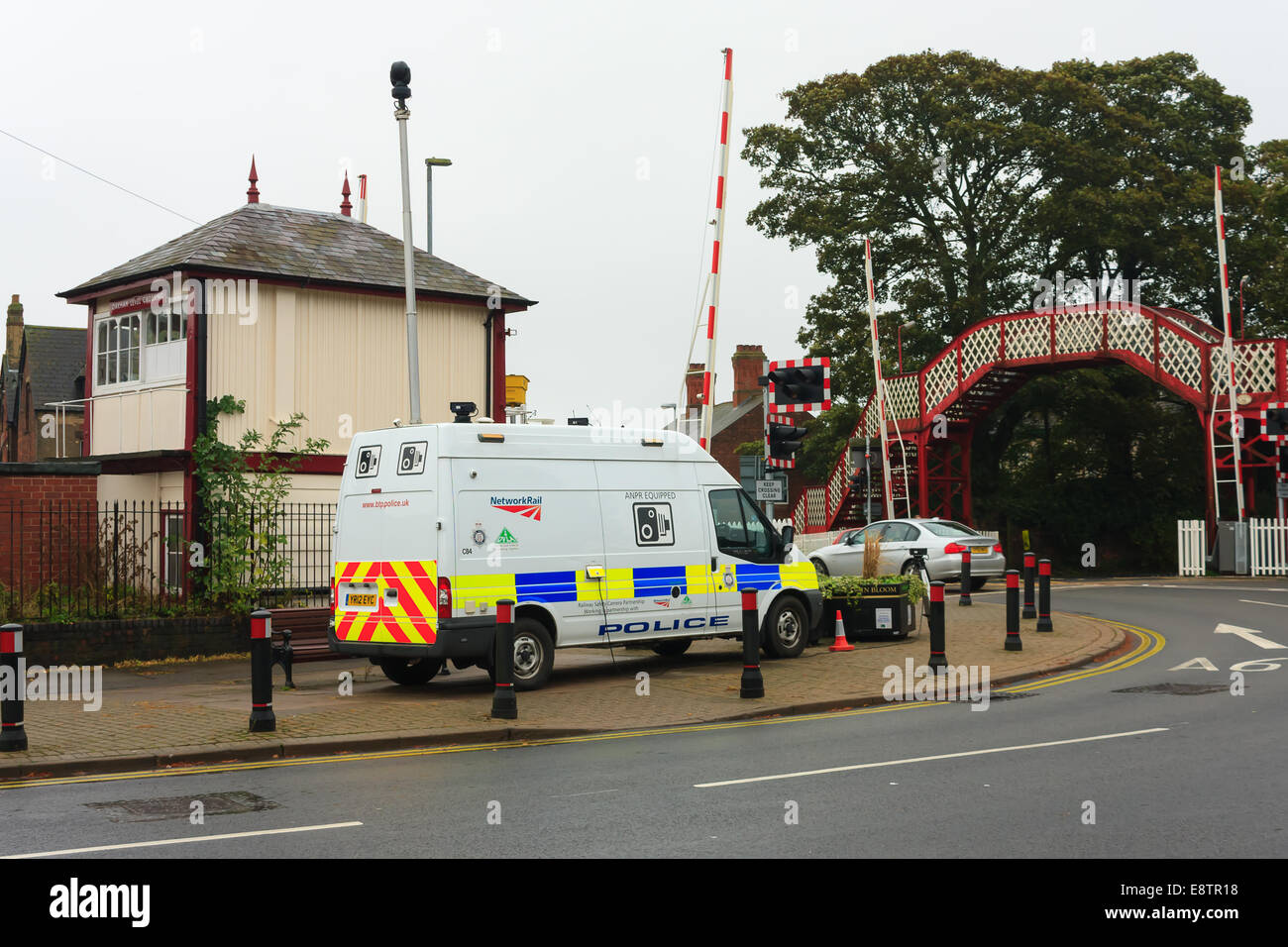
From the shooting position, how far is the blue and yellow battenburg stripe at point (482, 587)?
13234 mm

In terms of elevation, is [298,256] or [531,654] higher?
[298,256]

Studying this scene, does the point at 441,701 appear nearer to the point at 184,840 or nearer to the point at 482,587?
the point at 482,587

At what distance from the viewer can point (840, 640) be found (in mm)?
17594

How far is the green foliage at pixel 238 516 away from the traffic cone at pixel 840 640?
7.81 m

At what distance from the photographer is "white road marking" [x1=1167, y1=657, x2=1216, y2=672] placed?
1489 cm

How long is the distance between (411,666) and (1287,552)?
76.8 feet

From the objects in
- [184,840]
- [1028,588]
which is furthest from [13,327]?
[184,840]

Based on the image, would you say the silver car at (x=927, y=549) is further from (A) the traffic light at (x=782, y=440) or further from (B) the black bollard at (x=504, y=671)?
(B) the black bollard at (x=504, y=671)

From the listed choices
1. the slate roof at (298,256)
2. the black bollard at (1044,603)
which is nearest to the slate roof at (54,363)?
the slate roof at (298,256)

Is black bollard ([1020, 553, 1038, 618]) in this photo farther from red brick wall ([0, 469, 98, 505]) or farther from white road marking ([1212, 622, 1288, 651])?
red brick wall ([0, 469, 98, 505])

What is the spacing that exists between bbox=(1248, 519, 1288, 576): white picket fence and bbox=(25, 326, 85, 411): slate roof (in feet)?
138

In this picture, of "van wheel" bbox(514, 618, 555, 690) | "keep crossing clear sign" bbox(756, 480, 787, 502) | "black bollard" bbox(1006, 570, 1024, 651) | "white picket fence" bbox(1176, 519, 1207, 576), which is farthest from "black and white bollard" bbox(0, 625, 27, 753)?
"white picket fence" bbox(1176, 519, 1207, 576)

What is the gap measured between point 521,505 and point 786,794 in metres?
6.05
